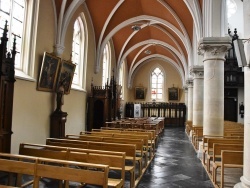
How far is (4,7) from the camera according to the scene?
7398 mm

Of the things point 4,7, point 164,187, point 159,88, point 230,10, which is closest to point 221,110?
point 164,187

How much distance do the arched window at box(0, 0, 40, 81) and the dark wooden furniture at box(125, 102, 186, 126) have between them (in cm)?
1706

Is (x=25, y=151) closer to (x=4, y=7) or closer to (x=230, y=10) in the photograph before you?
(x=4, y=7)

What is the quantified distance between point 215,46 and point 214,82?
48.4 inches

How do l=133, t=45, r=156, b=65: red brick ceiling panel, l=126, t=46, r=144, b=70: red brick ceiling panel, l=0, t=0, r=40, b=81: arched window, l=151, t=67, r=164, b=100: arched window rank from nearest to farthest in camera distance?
l=0, t=0, r=40, b=81: arched window, l=126, t=46, r=144, b=70: red brick ceiling panel, l=133, t=45, r=156, b=65: red brick ceiling panel, l=151, t=67, r=164, b=100: arched window

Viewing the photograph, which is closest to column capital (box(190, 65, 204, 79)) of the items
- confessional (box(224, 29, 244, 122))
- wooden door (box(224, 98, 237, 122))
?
confessional (box(224, 29, 244, 122))

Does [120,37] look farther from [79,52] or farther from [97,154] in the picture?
[97,154]

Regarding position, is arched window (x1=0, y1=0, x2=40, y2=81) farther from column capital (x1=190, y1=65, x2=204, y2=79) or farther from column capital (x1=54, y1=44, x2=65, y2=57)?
column capital (x1=190, y1=65, x2=204, y2=79)

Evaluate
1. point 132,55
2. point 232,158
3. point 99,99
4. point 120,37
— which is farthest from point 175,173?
point 132,55

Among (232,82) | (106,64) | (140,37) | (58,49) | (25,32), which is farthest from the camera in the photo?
(232,82)

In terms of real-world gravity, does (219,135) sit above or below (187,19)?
below

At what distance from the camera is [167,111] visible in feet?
82.1

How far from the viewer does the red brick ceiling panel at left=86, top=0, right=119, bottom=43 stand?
1297 cm

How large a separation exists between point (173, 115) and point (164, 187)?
20276 mm
